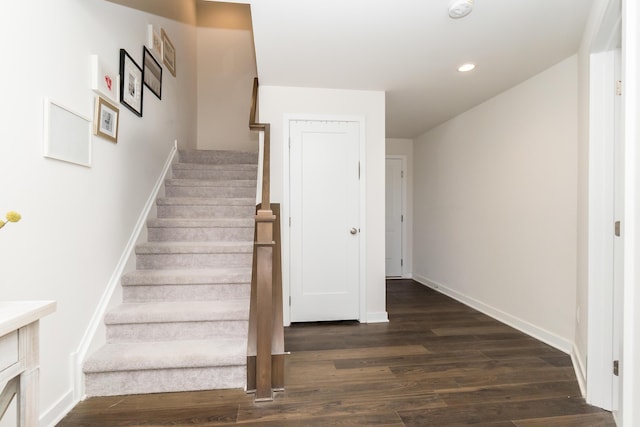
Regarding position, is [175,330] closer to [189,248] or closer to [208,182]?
[189,248]

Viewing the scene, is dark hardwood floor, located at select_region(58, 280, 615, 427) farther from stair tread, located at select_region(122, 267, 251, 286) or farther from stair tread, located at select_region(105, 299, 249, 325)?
stair tread, located at select_region(122, 267, 251, 286)

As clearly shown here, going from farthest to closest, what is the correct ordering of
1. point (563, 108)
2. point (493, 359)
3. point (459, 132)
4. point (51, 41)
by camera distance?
1. point (459, 132)
2. point (563, 108)
3. point (493, 359)
4. point (51, 41)

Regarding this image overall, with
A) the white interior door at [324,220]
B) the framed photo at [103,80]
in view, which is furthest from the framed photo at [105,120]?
the white interior door at [324,220]

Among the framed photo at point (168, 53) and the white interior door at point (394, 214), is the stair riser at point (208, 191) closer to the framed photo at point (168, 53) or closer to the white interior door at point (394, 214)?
the framed photo at point (168, 53)

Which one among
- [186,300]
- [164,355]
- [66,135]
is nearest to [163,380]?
[164,355]

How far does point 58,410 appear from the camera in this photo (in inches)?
66.2

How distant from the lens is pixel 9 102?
55.3 inches

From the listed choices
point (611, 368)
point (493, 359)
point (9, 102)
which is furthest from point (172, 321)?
point (611, 368)

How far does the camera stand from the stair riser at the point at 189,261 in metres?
2.68

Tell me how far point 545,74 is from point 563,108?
381mm

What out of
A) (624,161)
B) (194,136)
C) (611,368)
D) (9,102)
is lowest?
(611,368)

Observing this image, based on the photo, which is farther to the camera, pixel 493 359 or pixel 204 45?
pixel 204 45

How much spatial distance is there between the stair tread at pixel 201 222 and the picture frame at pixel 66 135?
1.02 meters

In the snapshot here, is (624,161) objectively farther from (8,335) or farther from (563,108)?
(8,335)
